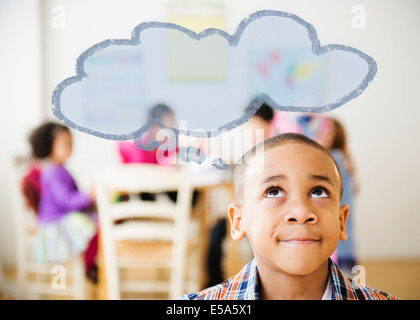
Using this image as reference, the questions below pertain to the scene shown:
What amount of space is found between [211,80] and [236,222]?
11.8 inches

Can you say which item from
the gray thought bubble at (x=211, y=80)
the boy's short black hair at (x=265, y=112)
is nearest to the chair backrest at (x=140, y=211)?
the gray thought bubble at (x=211, y=80)

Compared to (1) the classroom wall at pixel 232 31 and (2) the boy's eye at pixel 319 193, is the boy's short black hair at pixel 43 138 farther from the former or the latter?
(2) the boy's eye at pixel 319 193

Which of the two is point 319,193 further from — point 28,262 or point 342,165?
point 28,262

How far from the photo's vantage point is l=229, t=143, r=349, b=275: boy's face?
562 mm

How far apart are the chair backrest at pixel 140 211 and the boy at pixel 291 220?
666mm

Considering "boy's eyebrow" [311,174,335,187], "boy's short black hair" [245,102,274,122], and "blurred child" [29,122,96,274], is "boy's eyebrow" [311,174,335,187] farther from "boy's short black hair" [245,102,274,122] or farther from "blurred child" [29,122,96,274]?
"blurred child" [29,122,96,274]

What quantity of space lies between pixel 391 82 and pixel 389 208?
62cm

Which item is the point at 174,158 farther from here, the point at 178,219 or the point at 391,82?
the point at 178,219

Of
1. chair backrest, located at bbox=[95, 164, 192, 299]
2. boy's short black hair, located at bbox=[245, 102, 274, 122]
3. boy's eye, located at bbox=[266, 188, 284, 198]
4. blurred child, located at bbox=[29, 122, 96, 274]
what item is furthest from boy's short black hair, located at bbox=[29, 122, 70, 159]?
boy's eye, located at bbox=[266, 188, 284, 198]

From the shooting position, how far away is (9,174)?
1.41 meters

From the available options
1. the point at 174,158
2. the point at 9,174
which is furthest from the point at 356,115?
the point at 9,174

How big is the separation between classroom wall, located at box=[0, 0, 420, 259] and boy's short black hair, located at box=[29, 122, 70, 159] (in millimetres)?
30

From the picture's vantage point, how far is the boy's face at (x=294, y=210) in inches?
22.1

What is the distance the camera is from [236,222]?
0.63m
